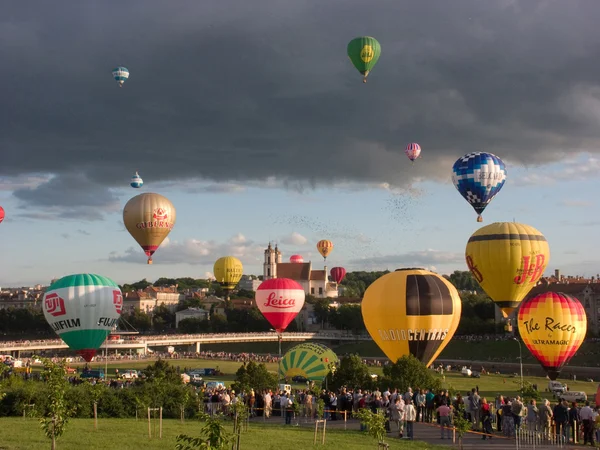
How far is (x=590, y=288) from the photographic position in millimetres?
94500

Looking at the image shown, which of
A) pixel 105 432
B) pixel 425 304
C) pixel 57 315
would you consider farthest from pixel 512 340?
pixel 105 432

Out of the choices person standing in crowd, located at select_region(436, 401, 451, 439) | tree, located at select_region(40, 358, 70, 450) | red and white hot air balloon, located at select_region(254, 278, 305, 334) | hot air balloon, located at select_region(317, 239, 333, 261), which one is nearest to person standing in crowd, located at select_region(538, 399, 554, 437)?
person standing in crowd, located at select_region(436, 401, 451, 439)

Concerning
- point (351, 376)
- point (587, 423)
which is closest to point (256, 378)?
point (351, 376)

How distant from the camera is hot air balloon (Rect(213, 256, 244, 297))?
9988 centimetres

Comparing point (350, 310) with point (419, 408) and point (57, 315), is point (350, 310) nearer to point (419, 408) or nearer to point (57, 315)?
point (57, 315)

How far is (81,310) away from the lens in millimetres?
41000

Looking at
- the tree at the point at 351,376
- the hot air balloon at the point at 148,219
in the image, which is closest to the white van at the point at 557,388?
the tree at the point at 351,376

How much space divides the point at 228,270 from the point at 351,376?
7024 centimetres

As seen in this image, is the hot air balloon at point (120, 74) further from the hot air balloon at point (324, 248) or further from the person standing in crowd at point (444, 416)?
the hot air balloon at point (324, 248)

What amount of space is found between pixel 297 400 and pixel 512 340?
2322 inches

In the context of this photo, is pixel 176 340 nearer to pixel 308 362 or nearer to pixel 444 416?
pixel 308 362

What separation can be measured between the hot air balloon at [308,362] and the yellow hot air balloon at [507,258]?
979 cm

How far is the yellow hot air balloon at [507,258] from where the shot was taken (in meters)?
41.7

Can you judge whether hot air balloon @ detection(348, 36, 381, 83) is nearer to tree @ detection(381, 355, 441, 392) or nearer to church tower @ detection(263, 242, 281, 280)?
tree @ detection(381, 355, 441, 392)
